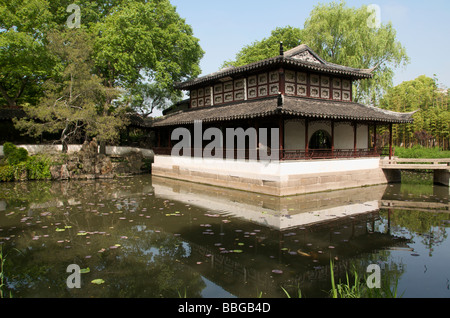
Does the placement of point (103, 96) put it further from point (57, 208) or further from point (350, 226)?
point (350, 226)

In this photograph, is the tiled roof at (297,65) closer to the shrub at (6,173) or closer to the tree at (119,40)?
the tree at (119,40)

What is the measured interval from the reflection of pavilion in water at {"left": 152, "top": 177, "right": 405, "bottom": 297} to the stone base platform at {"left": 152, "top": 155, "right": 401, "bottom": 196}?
662mm

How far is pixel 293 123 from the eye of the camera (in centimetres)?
1559

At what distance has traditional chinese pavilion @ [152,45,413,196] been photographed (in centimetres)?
1316

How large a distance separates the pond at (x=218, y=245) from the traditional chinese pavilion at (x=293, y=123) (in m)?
1.77

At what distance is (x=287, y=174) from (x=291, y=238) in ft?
19.6

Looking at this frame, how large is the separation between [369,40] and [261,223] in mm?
21199

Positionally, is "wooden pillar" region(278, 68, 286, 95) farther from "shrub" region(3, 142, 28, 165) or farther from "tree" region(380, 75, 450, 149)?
"shrub" region(3, 142, 28, 165)

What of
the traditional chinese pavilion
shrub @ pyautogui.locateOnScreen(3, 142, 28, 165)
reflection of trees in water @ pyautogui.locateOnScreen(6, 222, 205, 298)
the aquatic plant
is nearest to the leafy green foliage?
shrub @ pyautogui.locateOnScreen(3, 142, 28, 165)

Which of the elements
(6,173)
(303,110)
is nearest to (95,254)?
(303,110)
